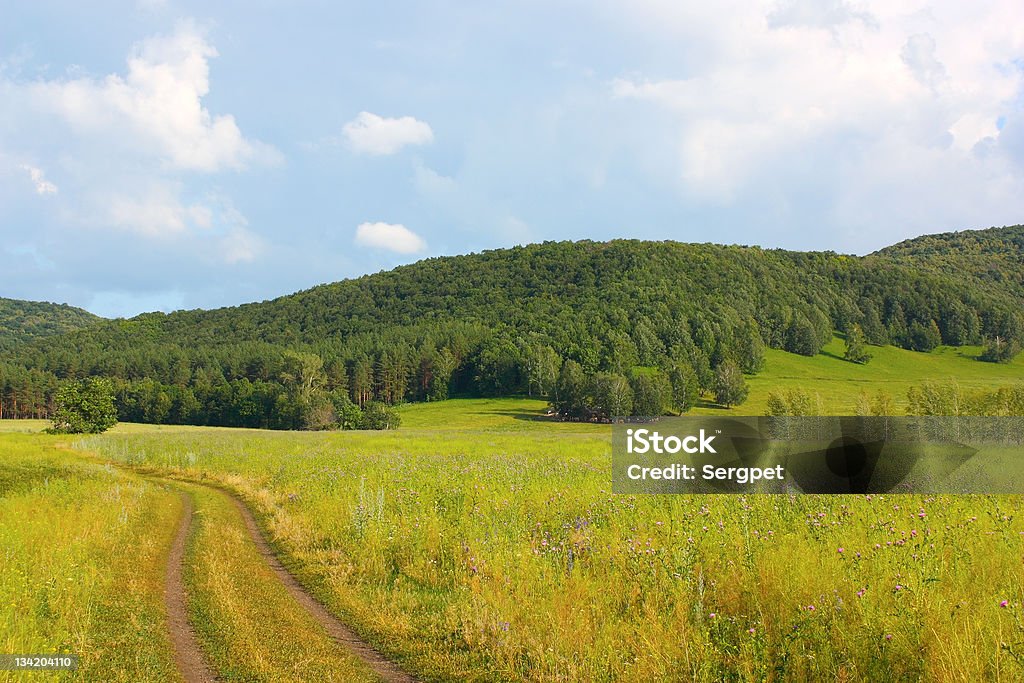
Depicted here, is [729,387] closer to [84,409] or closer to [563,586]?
[84,409]

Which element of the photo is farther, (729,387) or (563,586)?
(729,387)

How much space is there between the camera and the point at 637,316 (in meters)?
182

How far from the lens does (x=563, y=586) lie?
845 cm

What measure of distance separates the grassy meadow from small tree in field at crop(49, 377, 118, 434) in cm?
6046

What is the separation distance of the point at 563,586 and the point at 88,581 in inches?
320

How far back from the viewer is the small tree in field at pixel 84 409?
6481cm

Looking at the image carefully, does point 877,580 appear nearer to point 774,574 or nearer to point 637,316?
point 774,574

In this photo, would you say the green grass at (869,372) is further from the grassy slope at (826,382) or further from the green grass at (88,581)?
the green grass at (88,581)

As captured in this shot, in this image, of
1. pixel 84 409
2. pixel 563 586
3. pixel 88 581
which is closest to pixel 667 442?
pixel 563 586

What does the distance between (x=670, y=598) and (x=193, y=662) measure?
6161 millimetres

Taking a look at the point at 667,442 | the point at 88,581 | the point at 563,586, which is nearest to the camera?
the point at 563,586

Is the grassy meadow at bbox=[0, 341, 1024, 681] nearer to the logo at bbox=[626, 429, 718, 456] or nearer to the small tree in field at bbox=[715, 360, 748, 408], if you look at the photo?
the logo at bbox=[626, 429, 718, 456]

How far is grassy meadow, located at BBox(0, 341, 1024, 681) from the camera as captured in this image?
6.17 m

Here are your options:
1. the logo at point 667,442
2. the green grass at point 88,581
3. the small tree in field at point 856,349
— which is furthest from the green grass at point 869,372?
the green grass at point 88,581
